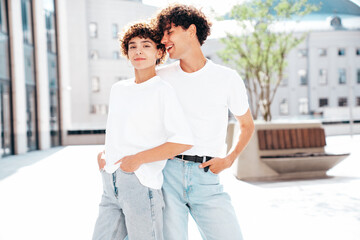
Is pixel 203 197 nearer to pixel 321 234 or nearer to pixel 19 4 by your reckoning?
pixel 321 234

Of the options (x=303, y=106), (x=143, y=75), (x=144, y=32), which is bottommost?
(x=143, y=75)

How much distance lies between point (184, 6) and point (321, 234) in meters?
3.21

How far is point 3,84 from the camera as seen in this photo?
16.8 m

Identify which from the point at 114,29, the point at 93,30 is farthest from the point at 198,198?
the point at 114,29

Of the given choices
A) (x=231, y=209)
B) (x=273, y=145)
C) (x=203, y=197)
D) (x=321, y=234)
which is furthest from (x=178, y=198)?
(x=273, y=145)

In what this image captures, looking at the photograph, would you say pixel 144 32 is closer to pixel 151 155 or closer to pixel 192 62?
pixel 192 62

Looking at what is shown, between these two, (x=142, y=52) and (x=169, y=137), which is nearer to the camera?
(x=169, y=137)

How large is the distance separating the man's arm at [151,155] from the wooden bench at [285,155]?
6250 millimetres

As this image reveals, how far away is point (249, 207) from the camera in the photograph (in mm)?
5879

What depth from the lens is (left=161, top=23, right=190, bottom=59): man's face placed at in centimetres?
228

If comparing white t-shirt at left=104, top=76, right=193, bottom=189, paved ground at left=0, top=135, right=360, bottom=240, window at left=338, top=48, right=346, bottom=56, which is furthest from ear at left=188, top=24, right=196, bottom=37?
window at left=338, top=48, right=346, bottom=56

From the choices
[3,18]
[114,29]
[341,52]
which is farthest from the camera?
[341,52]

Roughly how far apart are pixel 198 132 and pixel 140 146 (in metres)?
0.36

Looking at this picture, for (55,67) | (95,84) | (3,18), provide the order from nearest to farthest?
1. (3,18)
2. (55,67)
3. (95,84)
